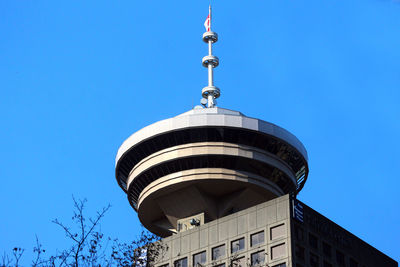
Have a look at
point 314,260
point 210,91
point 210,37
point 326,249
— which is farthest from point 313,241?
point 210,37

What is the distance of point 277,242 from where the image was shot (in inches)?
3602

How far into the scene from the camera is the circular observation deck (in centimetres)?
11075

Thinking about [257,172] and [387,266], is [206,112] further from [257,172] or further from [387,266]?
[387,266]

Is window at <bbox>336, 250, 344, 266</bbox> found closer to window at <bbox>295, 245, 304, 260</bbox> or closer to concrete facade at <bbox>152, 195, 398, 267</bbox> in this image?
concrete facade at <bbox>152, 195, 398, 267</bbox>

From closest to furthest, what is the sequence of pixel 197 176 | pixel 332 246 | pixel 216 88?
pixel 332 246, pixel 197 176, pixel 216 88

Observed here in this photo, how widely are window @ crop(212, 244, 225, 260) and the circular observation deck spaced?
1526cm

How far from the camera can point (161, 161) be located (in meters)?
Answer: 111

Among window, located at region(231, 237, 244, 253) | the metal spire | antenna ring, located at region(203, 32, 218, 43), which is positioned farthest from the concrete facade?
antenna ring, located at region(203, 32, 218, 43)

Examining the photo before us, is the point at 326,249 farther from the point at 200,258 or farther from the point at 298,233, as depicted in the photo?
the point at 200,258

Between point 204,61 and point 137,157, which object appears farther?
point 204,61

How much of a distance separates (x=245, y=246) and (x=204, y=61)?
41.2m

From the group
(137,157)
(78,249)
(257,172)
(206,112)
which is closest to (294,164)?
(257,172)

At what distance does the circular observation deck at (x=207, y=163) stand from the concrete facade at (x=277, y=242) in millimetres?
12358

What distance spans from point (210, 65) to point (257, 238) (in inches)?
1603
